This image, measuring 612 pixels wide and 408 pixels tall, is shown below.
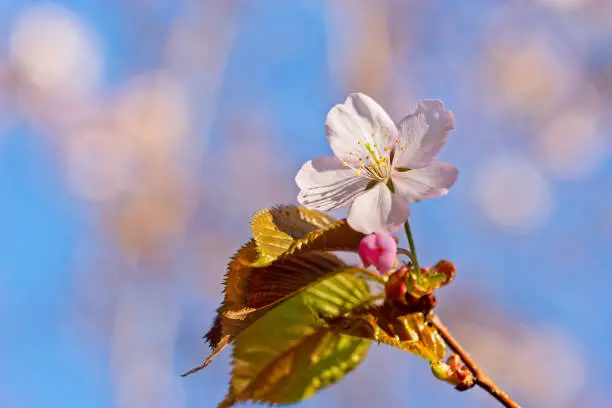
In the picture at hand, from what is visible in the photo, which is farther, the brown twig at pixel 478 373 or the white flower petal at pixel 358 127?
the white flower petal at pixel 358 127

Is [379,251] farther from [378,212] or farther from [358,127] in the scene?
[358,127]

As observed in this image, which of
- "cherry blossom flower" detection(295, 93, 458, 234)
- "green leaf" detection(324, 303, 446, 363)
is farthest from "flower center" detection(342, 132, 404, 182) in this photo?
"green leaf" detection(324, 303, 446, 363)

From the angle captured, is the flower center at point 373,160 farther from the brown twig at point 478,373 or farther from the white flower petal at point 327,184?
the brown twig at point 478,373

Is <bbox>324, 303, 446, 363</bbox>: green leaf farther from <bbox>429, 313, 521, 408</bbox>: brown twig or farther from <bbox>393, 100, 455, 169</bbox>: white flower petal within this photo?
<bbox>393, 100, 455, 169</bbox>: white flower petal

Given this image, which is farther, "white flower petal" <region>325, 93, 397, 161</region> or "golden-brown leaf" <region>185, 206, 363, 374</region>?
"white flower petal" <region>325, 93, 397, 161</region>

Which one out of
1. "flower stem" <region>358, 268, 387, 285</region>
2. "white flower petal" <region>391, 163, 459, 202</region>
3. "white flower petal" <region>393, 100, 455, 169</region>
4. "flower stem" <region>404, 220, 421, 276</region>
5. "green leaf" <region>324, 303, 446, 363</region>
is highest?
"white flower petal" <region>393, 100, 455, 169</region>

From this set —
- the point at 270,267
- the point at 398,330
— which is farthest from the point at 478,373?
the point at 270,267

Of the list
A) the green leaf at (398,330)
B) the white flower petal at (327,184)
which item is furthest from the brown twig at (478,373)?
the white flower petal at (327,184)

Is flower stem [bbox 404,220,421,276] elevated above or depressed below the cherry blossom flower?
below
